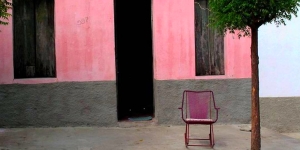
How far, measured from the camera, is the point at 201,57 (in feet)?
30.9

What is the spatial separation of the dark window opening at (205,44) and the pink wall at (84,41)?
195cm

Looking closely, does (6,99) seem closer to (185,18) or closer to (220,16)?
(185,18)

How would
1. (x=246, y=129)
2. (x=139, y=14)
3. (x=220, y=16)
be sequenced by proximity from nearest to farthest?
(x=220, y=16) < (x=246, y=129) < (x=139, y=14)

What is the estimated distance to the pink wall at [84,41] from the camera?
9094mm

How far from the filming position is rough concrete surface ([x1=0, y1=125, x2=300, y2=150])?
7.41 m

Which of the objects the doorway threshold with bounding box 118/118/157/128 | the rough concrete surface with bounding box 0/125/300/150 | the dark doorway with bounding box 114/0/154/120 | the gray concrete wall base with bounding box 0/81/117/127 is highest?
the dark doorway with bounding box 114/0/154/120

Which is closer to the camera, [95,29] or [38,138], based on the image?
[38,138]

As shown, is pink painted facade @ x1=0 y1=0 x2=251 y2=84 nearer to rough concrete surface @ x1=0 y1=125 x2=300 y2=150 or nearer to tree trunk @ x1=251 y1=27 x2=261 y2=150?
rough concrete surface @ x1=0 y1=125 x2=300 y2=150

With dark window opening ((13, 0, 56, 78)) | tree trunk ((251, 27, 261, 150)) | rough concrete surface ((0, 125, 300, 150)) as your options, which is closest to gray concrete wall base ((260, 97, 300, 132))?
rough concrete surface ((0, 125, 300, 150))

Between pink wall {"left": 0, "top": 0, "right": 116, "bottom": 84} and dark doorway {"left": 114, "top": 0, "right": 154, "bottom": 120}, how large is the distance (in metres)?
1.49

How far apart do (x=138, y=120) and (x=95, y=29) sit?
7.52ft

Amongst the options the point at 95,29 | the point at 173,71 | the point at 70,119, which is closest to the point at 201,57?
the point at 173,71

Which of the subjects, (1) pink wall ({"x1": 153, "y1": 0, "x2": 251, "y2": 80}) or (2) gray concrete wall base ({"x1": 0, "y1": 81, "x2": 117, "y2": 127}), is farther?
(1) pink wall ({"x1": 153, "y1": 0, "x2": 251, "y2": 80})

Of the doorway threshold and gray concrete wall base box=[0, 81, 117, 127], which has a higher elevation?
gray concrete wall base box=[0, 81, 117, 127]
